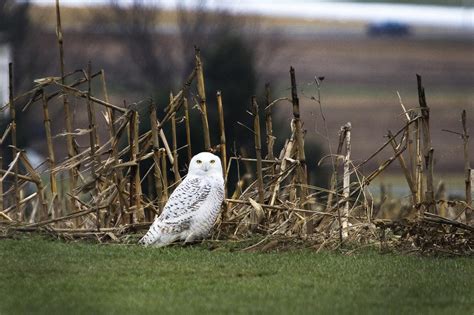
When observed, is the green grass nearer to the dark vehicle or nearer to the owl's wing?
the owl's wing

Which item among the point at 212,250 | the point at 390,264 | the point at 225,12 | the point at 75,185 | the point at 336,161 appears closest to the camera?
the point at 390,264

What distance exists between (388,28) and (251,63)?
17.7 m

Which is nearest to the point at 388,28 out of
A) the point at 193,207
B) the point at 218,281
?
the point at 218,281

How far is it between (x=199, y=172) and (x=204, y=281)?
183cm

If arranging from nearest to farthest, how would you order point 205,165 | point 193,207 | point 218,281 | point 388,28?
1. point 388,28
2. point 218,281
3. point 193,207
4. point 205,165

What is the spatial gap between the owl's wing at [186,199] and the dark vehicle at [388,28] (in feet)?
11.9

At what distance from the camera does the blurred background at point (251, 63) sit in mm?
4168

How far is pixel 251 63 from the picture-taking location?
71.3 feet

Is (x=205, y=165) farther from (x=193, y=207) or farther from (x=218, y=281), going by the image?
(x=218, y=281)

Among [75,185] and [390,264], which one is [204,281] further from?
[75,185]

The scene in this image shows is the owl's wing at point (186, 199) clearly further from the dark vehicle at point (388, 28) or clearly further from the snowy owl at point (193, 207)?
the dark vehicle at point (388, 28)

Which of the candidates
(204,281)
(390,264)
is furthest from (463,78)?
(390,264)

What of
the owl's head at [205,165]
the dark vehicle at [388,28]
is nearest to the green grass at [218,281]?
the owl's head at [205,165]

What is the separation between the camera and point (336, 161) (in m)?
8.40
